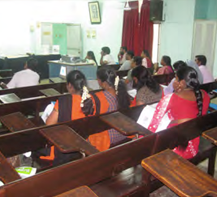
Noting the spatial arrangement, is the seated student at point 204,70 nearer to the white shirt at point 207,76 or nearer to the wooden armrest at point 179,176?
the white shirt at point 207,76

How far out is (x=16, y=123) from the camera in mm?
1694

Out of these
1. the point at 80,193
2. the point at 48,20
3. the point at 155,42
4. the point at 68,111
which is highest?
the point at 48,20

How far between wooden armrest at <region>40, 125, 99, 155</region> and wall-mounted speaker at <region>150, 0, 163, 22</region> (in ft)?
16.8

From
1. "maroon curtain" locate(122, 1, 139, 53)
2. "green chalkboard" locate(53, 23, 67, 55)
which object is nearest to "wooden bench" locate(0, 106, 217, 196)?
"maroon curtain" locate(122, 1, 139, 53)

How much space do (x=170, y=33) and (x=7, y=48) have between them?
16.0 feet

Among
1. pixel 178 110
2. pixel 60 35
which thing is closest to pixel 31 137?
pixel 178 110

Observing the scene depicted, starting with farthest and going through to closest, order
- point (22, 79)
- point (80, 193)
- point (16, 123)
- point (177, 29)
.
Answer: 1. point (177, 29)
2. point (22, 79)
3. point (16, 123)
4. point (80, 193)

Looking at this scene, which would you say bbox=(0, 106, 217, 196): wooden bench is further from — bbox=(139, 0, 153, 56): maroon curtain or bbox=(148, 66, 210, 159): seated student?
bbox=(139, 0, 153, 56): maroon curtain

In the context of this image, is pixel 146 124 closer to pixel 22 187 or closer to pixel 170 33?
pixel 22 187

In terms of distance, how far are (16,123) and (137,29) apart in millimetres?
5507

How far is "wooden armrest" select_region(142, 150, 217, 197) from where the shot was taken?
1.08 meters

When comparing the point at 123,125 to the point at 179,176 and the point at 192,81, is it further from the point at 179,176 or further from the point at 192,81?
the point at 192,81

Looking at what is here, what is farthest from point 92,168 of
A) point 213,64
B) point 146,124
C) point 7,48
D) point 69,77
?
point 7,48

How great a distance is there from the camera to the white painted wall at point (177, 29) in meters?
5.74
